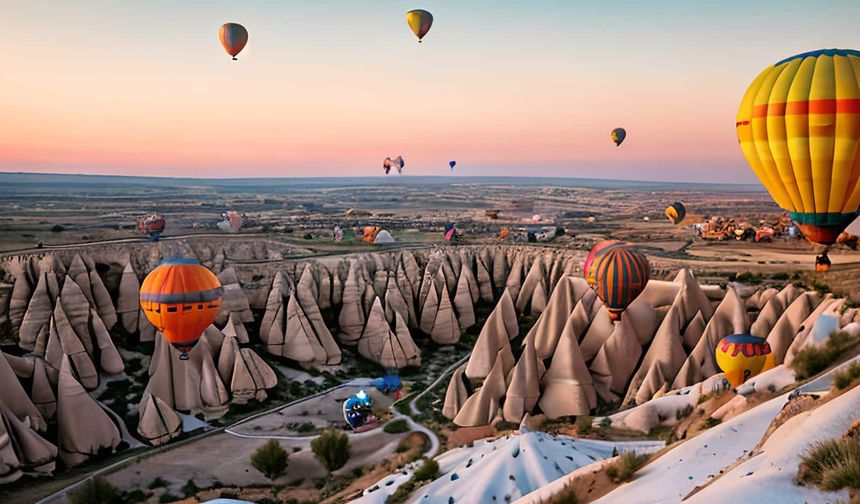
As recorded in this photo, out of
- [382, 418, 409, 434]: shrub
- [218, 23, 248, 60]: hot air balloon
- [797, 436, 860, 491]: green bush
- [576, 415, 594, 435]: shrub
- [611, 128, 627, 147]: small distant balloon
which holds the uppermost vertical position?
[218, 23, 248, 60]: hot air balloon

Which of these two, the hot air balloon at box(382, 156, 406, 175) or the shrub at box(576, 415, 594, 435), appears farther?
the hot air balloon at box(382, 156, 406, 175)

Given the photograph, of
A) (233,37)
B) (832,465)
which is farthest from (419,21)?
(832,465)

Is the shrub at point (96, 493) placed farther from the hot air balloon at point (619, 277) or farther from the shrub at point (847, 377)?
the shrub at point (847, 377)

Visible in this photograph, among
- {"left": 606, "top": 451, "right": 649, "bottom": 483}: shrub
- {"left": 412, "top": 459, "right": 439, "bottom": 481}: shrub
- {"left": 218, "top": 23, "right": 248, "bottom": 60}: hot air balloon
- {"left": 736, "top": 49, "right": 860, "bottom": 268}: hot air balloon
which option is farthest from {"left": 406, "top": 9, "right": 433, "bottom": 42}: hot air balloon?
{"left": 606, "top": 451, "right": 649, "bottom": 483}: shrub

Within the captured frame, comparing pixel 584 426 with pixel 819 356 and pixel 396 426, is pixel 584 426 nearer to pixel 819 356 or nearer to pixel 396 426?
pixel 819 356

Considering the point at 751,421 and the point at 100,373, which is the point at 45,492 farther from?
the point at 751,421

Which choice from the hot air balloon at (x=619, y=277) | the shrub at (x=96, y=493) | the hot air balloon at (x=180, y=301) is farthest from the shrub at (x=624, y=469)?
the hot air balloon at (x=180, y=301)

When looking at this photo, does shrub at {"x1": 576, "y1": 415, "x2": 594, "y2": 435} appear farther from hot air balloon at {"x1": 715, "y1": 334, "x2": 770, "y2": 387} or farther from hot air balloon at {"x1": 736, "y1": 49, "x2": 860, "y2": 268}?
hot air balloon at {"x1": 736, "y1": 49, "x2": 860, "y2": 268}
